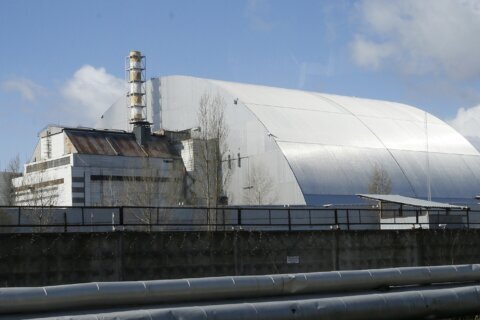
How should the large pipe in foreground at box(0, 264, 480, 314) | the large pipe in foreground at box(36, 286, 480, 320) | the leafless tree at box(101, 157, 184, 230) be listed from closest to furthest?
the large pipe in foreground at box(36, 286, 480, 320), the large pipe in foreground at box(0, 264, 480, 314), the leafless tree at box(101, 157, 184, 230)

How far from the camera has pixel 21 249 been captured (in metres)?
23.0

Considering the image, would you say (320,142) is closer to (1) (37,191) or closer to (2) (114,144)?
(2) (114,144)

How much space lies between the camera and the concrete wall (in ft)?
76.5

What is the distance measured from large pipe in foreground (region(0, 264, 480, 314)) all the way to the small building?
49.6m

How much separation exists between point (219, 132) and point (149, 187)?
28.8ft

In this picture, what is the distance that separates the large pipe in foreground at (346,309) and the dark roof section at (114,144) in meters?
55.2

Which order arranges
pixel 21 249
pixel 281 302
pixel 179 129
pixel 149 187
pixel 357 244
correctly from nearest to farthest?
pixel 281 302 → pixel 21 249 → pixel 357 244 → pixel 149 187 → pixel 179 129

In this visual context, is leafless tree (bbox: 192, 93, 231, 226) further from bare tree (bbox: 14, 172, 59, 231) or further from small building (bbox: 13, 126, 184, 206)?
bare tree (bbox: 14, 172, 59, 231)

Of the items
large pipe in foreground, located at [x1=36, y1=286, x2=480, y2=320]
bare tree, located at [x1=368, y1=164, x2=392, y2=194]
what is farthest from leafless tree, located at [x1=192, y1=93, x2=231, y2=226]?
large pipe in foreground, located at [x1=36, y1=286, x2=480, y2=320]

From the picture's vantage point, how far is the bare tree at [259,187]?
221ft

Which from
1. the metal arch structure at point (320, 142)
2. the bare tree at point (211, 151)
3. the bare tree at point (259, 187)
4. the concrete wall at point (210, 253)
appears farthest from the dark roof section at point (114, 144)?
the concrete wall at point (210, 253)

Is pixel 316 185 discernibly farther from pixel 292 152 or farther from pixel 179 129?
pixel 179 129

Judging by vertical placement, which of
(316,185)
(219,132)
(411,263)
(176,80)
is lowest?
(411,263)

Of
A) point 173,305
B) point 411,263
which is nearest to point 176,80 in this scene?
point 411,263
